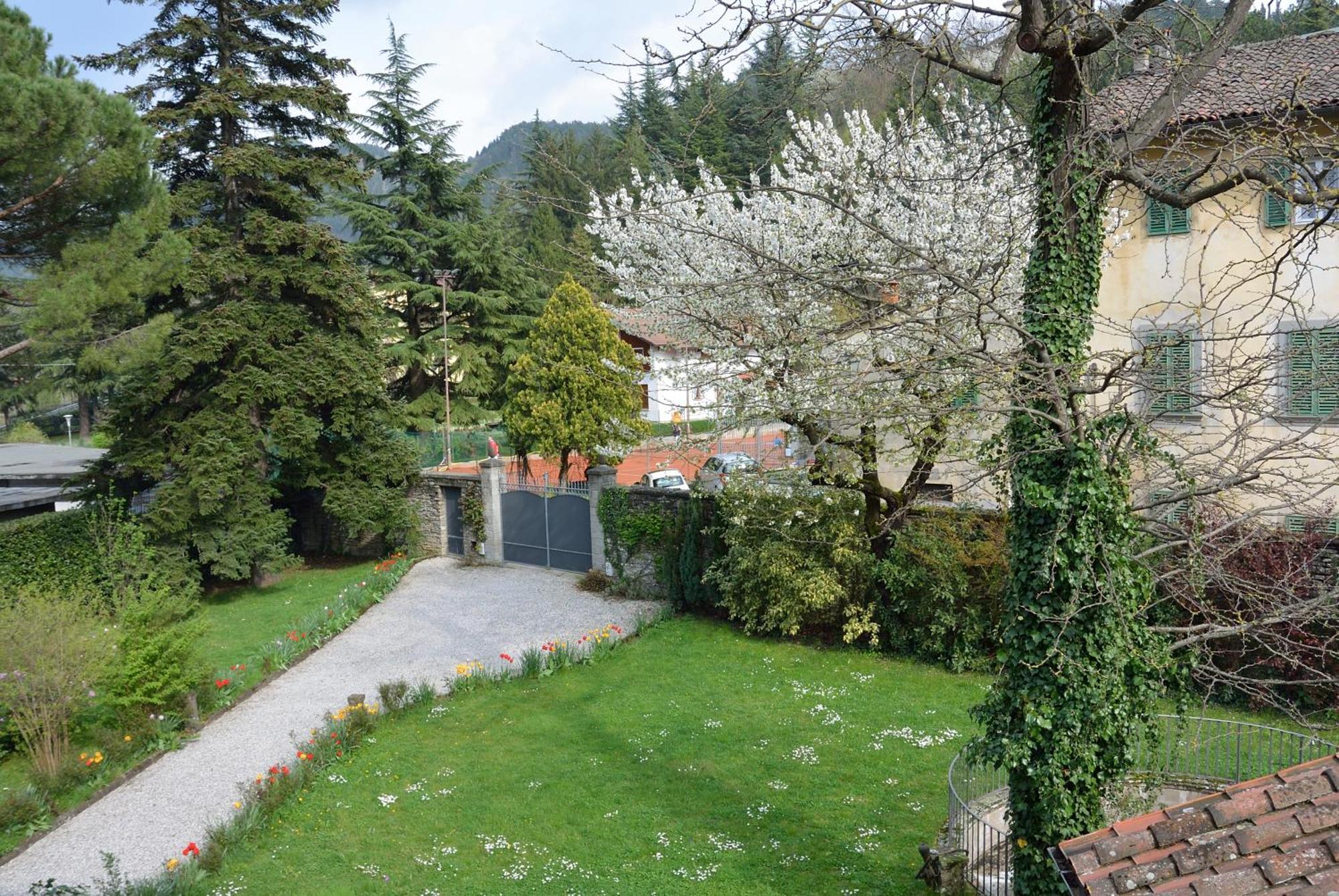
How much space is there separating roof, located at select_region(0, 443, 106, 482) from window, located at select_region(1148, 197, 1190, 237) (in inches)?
834

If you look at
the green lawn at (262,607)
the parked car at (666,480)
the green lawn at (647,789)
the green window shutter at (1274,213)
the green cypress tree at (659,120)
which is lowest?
the green lawn at (647,789)

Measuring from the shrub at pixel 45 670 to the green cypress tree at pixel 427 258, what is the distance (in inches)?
892

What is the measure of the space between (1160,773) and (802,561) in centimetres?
→ 726

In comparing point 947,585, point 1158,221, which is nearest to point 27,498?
point 947,585

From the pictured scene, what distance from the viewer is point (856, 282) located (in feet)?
24.0

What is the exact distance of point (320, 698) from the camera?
45.9 ft

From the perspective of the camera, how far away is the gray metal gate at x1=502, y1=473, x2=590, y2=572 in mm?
19969

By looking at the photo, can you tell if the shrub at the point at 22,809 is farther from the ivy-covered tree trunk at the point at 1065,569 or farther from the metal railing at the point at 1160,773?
the ivy-covered tree trunk at the point at 1065,569

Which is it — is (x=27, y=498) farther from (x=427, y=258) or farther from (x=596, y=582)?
(x=427, y=258)

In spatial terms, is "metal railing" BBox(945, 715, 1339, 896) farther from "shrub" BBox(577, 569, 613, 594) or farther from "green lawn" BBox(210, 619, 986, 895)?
"shrub" BBox(577, 569, 613, 594)

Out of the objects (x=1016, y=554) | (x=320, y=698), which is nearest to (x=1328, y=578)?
(x=1016, y=554)

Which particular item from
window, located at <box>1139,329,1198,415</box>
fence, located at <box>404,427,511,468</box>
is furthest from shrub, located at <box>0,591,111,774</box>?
fence, located at <box>404,427,511,468</box>

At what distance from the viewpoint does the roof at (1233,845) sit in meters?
4.30

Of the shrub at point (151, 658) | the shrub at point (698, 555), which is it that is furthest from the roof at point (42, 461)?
the shrub at point (698, 555)
